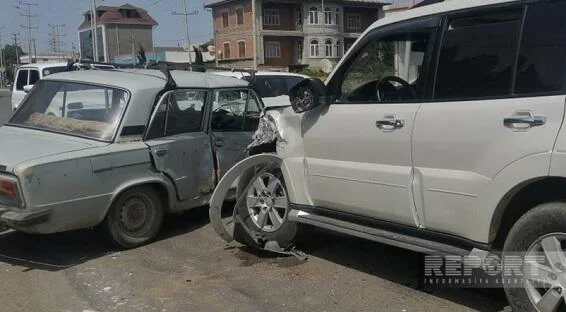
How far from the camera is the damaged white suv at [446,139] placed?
3635 mm

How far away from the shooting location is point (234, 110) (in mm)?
7262

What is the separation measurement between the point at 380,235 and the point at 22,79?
50.9ft

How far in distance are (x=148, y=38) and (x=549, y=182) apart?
128457mm

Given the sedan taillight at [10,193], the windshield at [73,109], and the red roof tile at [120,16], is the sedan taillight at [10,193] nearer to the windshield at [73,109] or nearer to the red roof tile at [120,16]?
the windshield at [73,109]

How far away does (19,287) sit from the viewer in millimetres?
5086

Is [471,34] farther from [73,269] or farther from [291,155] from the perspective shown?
[73,269]

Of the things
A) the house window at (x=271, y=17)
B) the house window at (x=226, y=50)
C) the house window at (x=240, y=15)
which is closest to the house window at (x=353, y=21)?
the house window at (x=271, y=17)

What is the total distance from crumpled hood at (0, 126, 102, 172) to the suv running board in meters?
2.11

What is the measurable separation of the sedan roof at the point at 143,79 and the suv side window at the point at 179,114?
0.12 metres

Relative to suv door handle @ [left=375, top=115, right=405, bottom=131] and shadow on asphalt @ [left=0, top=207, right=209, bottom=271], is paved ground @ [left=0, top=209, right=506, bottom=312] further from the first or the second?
suv door handle @ [left=375, top=115, right=405, bottom=131]

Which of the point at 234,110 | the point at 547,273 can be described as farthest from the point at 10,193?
the point at 547,273

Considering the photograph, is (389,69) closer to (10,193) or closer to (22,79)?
(10,193)

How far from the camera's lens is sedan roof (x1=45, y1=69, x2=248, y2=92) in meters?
6.38

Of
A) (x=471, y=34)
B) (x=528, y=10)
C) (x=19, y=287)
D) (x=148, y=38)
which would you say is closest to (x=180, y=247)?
(x=19, y=287)
